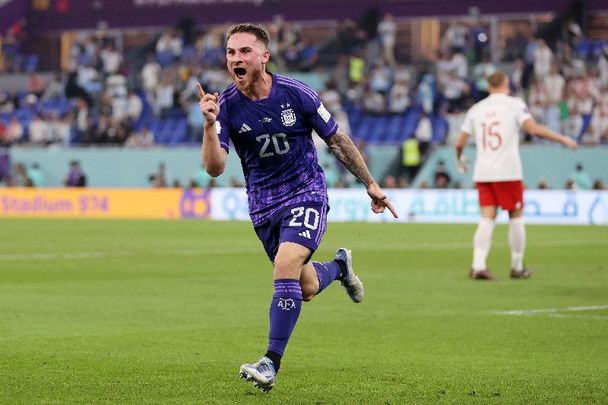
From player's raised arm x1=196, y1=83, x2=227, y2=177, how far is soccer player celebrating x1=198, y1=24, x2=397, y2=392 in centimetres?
3

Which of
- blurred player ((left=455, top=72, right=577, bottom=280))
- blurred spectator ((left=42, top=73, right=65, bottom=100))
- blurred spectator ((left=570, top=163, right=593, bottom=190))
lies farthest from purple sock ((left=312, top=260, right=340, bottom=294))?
blurred spectator ((left=42, top=73, right=65, bottom=100))

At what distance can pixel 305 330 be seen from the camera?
35.4 ft

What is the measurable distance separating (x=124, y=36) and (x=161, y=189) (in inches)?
541

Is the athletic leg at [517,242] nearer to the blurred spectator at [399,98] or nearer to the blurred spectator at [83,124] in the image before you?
the blurred spectator at [399,98]

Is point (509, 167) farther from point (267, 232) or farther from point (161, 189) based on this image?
point (161, 189)

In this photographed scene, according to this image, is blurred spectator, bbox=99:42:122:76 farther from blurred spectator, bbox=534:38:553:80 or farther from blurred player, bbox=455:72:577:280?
blurred player, bbox=455:72:577:280

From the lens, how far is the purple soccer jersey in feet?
26.8

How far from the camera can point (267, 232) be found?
836cm

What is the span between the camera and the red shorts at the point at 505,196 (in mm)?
16094

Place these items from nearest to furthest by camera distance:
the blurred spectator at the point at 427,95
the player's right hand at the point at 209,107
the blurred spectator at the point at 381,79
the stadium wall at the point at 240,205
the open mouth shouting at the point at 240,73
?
the player's right hand at the point at 209,107 → the open mouth shouting at the point at 240,73 → the stadium wall at the point at 240,205 → the blurred spectator at the point at 427,95 → the blurred spectator at the point at 381,79

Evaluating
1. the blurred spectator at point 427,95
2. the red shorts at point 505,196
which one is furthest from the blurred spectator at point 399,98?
the red shorts at point 505,196

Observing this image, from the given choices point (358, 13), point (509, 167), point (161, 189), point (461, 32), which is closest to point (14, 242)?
point (509, 167)

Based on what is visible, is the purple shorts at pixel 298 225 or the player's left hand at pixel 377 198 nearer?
the purple shorts at pixel 298 225

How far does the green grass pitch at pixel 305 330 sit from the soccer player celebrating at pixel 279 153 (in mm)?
773
